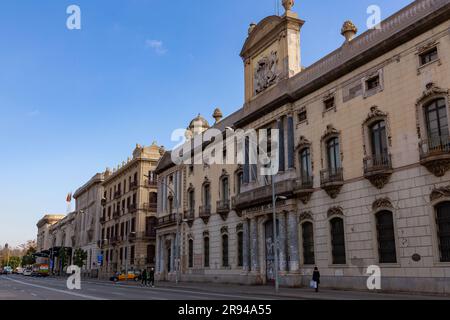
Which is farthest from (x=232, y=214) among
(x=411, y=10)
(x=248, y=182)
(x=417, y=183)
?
(x=411, y=10)

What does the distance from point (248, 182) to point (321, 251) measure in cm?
1009

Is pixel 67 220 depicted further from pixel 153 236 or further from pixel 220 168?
pixel 220 168

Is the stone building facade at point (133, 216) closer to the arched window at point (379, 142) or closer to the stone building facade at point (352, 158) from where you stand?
the stone building facade at point (352, 158)

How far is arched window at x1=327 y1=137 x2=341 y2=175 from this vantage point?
29000mm

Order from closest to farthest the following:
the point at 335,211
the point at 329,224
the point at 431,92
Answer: the point at 431,92, the point at 335,211, the point at 329,224

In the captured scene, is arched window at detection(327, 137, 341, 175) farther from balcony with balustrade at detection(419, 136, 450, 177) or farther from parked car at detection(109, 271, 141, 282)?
parked car at detection(109, 271, 141, 282)

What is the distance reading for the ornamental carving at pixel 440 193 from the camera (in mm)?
21859

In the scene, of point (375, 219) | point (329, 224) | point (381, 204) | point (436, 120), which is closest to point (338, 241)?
point (329, 224)

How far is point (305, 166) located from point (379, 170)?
737cm

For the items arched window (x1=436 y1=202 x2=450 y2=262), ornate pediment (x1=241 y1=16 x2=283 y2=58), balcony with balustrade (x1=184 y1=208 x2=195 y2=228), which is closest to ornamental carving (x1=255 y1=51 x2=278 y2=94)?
ornate pediment (x1=241 y1=16 x2=283 y2=58)

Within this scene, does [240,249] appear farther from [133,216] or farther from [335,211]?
[133,216]

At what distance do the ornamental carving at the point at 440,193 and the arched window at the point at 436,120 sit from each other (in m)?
2.21

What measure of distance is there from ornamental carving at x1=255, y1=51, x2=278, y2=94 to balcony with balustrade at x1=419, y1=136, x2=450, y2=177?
15461 mm

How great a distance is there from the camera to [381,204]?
25250 mm
